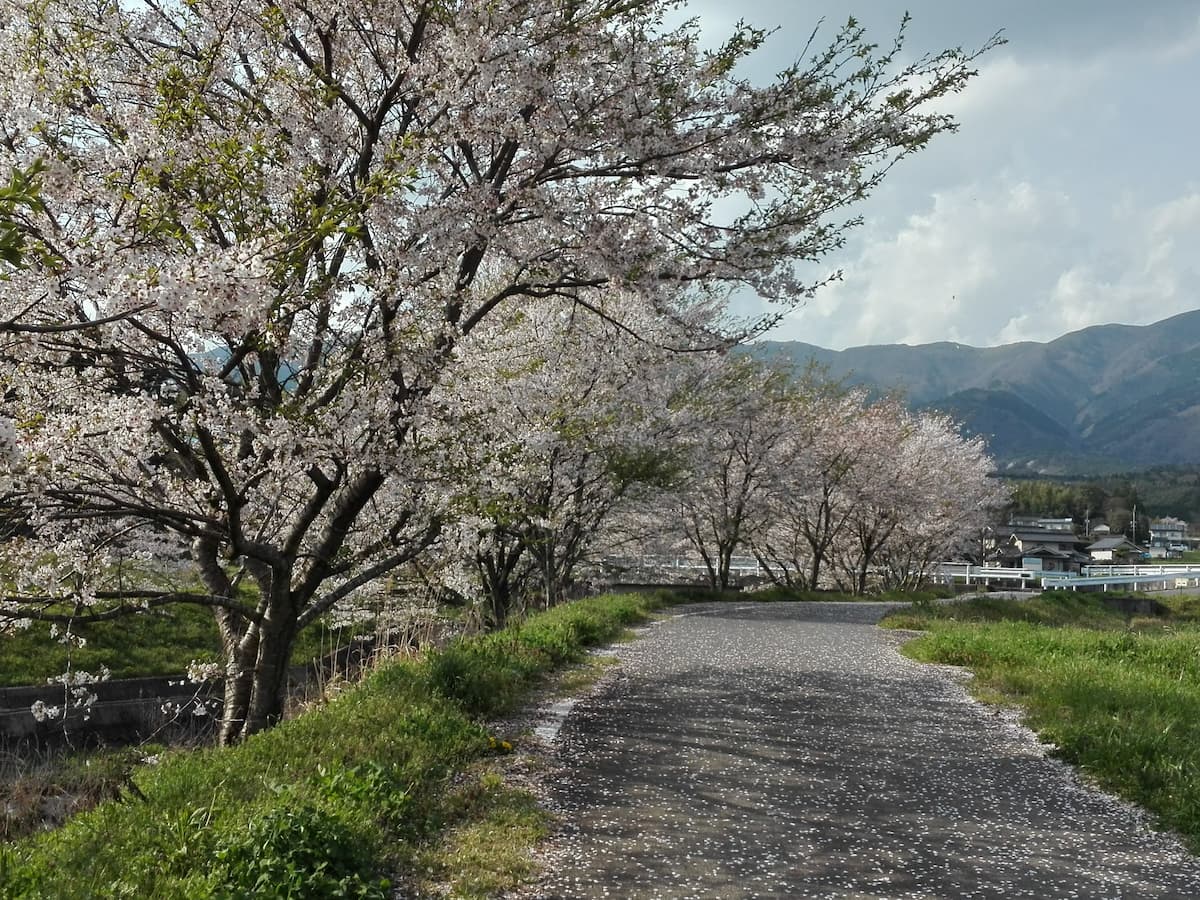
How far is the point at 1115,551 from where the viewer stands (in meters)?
112

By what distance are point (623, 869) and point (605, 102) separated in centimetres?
600

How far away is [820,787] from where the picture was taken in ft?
21.1

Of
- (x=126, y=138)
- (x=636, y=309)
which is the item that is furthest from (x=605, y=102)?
(x=636, y=309)

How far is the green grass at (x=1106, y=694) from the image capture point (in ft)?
21.5

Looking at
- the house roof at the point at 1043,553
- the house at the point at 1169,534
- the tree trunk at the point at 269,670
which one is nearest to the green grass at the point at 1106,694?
the tree trunk at the point at 269,670

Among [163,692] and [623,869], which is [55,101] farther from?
[163,692]

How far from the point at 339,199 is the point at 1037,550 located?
96318 millimetres

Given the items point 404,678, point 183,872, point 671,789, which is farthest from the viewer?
point 404,678

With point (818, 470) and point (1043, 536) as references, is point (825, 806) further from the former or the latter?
point (1043, 536)

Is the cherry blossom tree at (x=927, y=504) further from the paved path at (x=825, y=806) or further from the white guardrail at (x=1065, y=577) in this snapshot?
the paved path at (x=825, y=806)

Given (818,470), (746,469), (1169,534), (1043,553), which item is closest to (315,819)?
(746,469)

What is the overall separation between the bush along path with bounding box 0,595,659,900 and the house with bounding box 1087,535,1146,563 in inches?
A: 4671

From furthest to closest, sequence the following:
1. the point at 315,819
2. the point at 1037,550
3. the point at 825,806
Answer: the point at 1037,550 < the point at 825,806 < the point at 315,819

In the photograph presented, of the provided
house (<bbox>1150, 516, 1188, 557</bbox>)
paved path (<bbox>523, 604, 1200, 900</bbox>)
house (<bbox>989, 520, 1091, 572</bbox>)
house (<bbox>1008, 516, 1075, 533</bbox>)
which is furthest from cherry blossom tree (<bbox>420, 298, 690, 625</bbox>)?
house (<bbox>1150, 516, 1188, 557</bbox>)
